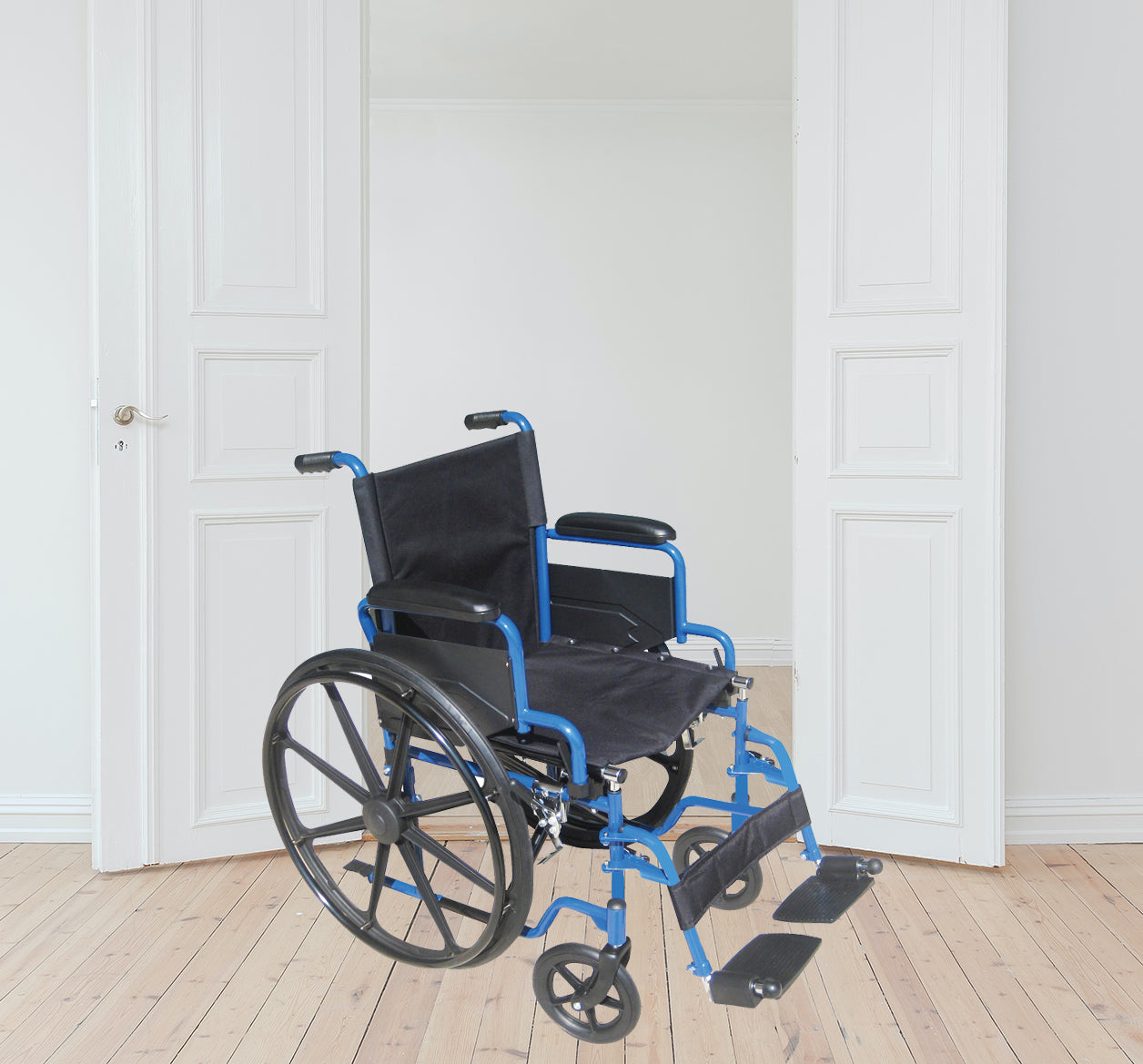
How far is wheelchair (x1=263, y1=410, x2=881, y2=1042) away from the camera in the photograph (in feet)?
4.72

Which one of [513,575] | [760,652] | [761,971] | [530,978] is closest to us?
[761,971]

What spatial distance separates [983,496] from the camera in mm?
2225

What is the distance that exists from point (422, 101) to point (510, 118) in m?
0.35

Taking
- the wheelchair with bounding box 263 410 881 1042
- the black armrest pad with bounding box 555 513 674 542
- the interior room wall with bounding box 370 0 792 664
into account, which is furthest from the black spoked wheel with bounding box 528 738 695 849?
the interior room wall with bounding box 370 0 792 664

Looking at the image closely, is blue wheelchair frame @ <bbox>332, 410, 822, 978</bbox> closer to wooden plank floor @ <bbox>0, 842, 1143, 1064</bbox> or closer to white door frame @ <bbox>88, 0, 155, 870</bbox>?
wooden plank floor @ <bbox>0, 842, 1143, 1064</bbox>

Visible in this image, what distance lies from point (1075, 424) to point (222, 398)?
194 centimetres

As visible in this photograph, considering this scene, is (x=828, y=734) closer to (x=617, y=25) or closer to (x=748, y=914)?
(x=748, y=914)

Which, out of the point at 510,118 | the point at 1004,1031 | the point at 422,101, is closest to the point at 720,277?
the point at 510,118

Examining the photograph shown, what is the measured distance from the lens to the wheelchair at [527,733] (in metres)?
1.44

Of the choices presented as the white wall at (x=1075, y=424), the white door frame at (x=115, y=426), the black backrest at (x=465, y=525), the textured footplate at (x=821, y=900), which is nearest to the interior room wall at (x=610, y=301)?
the white wall at (x=1075, y=424)

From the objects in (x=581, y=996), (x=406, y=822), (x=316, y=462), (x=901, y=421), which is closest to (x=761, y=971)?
(x=581, y=996)

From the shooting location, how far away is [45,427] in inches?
93.7

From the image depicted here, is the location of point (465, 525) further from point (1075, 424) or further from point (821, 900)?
point (1075, 424)

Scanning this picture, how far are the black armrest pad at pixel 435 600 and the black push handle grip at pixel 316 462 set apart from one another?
0.25m
